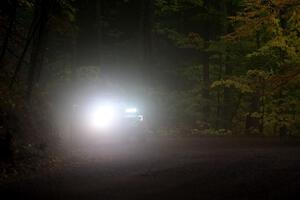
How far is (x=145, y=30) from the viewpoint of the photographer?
117 feet

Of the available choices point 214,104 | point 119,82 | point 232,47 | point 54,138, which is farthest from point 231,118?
point 54,138

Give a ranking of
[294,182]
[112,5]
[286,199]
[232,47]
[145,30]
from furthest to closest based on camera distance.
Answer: [112,5]
[145,30]
[232,47]
[294,182]
[286,199]

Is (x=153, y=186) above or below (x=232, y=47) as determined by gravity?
below

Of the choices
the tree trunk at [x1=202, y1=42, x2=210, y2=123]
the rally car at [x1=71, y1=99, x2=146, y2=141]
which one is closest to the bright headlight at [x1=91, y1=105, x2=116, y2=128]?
the rally car at [x1=71, y1=99, x2=146, y2=141]

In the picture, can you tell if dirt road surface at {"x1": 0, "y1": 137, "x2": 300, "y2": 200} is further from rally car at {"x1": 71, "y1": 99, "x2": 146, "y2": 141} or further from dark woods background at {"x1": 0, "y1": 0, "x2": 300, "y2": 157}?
rally car at {"x1": 71, "y1": 99, "x2": 146, "y2": 141}

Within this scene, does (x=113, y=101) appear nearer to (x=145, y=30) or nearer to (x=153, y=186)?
(x=145, y=30)

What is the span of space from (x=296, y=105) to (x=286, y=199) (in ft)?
62.6

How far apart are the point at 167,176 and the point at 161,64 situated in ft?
100

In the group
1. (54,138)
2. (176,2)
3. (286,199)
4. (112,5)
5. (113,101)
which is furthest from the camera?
(112,5)

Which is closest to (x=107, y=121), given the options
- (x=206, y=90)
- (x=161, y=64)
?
(x=206, y=90)

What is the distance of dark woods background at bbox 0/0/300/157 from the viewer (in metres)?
20.5

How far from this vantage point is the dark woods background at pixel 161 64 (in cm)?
2045

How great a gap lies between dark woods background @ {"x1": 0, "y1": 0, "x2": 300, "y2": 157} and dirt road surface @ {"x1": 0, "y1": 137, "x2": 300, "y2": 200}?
111 inches

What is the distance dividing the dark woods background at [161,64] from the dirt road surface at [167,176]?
9.26 ft
